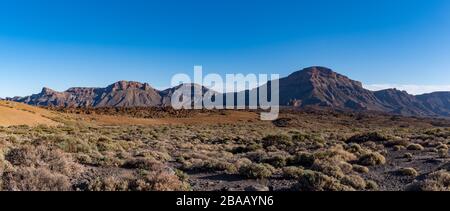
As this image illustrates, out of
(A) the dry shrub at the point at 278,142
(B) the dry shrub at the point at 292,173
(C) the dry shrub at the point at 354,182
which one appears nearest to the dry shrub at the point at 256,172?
(B) the dry shrub at the point at 292,173

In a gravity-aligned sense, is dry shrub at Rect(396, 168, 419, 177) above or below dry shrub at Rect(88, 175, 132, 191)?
below

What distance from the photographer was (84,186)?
10922mm

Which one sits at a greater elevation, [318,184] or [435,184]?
[435,184]

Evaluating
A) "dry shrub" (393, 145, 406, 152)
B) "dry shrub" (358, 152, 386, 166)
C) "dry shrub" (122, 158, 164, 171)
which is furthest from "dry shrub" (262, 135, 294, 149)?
"dry shrub" (122, 158, 164, 171)

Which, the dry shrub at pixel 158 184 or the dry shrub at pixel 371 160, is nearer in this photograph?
the dry shrub at pixel 158 184

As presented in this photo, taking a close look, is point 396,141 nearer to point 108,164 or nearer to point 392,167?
point 392,167

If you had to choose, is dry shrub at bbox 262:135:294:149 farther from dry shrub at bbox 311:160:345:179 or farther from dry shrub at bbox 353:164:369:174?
dry shrub at bbox 311:160:345:179

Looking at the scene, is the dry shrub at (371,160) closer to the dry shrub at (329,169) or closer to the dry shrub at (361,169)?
the dry shrub at (361,169)

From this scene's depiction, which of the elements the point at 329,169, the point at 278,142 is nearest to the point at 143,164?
the point at 329,169

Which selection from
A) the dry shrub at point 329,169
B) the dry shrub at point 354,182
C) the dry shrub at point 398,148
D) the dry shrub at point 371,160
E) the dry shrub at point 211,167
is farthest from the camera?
the dry shrub at point 398,148

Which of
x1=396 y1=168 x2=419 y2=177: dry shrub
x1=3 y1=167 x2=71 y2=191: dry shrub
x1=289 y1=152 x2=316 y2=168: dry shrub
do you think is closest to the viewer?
x1=3 y1=167 x2=71 y2=191: dry shrub

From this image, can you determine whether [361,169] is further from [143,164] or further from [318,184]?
[143,164]
